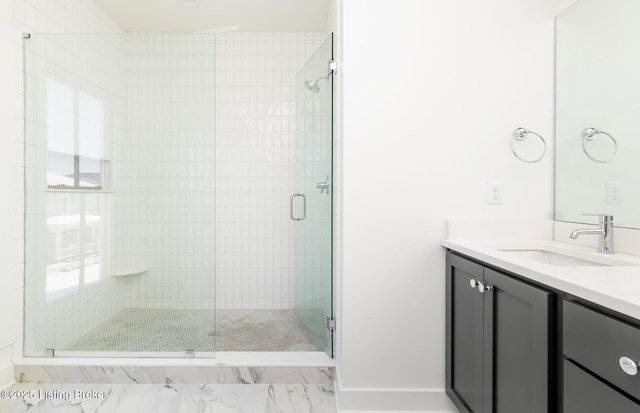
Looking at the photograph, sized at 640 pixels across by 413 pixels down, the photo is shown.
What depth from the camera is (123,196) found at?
226 centimetres

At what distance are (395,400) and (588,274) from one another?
1.16m

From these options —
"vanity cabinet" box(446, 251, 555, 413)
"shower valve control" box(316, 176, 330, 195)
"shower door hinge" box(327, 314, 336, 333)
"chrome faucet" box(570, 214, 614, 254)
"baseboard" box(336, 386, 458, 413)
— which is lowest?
"baseboard" box(336, 386, 458, 413)

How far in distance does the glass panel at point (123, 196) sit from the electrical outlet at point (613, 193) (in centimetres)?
203

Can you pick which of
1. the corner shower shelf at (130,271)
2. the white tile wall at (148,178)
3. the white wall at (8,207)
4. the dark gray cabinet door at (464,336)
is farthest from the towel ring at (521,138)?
the white wall at (8,207)

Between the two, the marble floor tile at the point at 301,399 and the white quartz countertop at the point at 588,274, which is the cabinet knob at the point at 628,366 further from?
the marble floor tile at the point at 301,399

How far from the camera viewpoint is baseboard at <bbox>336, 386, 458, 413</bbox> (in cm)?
178

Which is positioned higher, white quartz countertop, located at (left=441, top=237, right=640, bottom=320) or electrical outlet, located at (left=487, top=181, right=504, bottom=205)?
electrical outlet, located at (left=487, top=181, right=504, bottom=205)

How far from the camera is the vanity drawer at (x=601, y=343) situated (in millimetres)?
736

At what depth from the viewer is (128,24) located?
9.94 ft

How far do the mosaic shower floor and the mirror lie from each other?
1703 mm

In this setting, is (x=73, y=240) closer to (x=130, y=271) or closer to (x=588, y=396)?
(x=130, y=271)

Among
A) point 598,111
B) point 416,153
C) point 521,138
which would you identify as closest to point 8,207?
point 416,153

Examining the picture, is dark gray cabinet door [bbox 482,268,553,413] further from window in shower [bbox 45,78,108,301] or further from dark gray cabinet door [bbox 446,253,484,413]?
window in shower [bbox 45,78,108,301]

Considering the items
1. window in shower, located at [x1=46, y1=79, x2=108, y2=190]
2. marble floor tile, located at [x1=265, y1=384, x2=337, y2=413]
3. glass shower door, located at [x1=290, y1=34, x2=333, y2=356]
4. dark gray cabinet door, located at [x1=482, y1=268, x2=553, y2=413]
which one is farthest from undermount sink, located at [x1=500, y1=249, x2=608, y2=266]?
window in shower, located at [x1=46, y1=79, x2=108, y2=190]
